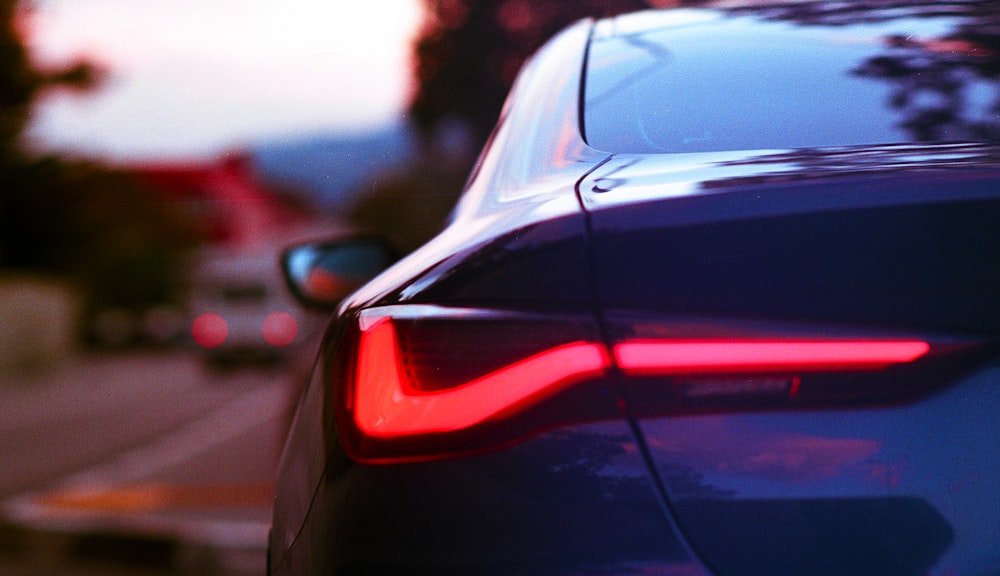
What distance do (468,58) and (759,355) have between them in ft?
42.7

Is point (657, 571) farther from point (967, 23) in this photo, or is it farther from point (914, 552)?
point (967, 23)

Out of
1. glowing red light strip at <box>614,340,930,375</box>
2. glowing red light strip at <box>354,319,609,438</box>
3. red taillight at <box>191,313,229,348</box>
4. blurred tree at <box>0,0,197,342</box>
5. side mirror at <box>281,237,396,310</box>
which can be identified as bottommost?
red taillight at <box>191,313,229,348</box>

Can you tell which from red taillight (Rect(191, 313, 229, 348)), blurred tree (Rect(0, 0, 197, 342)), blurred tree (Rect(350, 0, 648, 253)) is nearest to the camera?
blurred tree (Rect(350, 0, 648, 253))

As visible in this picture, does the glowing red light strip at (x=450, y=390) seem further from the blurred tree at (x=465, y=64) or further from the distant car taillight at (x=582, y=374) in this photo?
the blurred tree at (x=465, y=64)

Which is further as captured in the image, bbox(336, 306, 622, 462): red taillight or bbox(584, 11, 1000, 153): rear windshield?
bbox(584, 11, 1000, 153): rear windshield

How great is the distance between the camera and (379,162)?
2.94 meters

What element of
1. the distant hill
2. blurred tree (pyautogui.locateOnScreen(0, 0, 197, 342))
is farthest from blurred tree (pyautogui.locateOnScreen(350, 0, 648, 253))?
blurred tree (pyautogui.locateOnScreen(0, 0, 197, 342))

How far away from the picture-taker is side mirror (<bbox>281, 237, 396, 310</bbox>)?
2.92 metres

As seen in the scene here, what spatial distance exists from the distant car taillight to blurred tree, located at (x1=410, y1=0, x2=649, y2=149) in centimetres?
1190

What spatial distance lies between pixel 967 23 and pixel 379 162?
132cm

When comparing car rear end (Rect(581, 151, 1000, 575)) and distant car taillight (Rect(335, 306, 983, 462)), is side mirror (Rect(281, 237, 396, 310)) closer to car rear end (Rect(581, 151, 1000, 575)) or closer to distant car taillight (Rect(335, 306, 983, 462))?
distant car taillight (Rect(335, 306, 983, 462))

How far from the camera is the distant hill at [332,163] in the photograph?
2.99 m

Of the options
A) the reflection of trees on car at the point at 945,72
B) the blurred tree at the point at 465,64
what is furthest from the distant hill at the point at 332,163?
the blurred tree at the point at 465,64

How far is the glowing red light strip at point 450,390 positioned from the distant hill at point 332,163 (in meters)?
1.37
